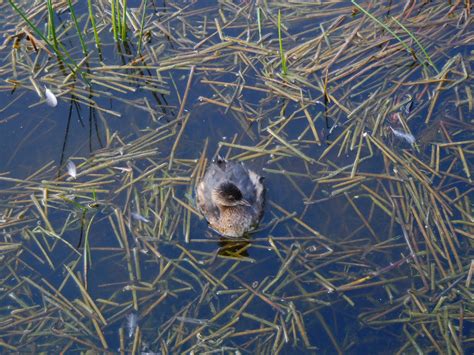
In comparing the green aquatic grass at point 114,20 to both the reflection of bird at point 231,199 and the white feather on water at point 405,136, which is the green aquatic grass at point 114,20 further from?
the white feather on water at point 405,136

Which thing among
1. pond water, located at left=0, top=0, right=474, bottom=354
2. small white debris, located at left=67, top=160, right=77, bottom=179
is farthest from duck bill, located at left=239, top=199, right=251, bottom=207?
small white debris, located at left=67, top=160, right=77, bottom=179

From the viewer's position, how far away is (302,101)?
6250 millimetres

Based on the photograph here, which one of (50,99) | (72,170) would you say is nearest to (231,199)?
(72,170)

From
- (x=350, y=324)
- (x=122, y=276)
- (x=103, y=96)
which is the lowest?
(x=350, y=324)

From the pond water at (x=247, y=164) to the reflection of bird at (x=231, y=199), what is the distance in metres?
0.10

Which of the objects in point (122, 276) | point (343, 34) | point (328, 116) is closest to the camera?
point (122, 276)

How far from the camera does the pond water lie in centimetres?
495

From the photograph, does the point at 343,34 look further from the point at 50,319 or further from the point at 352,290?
the point at 50,319

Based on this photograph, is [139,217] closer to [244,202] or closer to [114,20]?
[244,202]

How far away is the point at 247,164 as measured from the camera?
5945mm

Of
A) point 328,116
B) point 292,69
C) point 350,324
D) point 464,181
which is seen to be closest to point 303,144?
point 328,116

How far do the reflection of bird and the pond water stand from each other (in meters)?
0.10

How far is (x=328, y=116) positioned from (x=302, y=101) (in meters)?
0.27

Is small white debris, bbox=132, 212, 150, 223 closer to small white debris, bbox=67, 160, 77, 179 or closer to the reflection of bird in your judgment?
the reflection of bird
